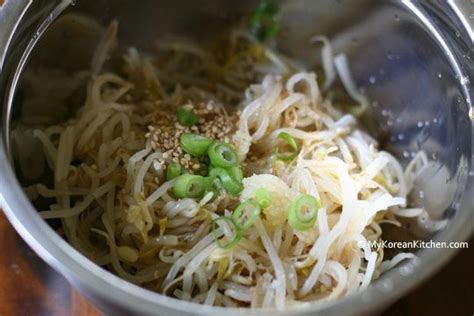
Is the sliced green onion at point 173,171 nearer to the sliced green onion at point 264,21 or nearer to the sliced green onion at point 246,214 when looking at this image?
the sliced green onion at point 246,214

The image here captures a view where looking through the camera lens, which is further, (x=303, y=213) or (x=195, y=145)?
(x=195, y=145)

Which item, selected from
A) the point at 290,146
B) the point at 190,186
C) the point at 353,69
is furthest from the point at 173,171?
the point at 353,69

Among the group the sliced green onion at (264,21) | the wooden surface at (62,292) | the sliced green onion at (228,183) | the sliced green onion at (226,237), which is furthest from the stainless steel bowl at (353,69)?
the sliced green onion at (228,183)

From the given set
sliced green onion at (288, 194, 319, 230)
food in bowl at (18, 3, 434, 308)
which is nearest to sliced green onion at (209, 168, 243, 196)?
food in bowl at (18, 3, 434, 308)

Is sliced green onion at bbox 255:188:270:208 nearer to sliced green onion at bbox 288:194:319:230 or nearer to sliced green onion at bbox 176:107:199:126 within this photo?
sliced green onion at bbox 288:194:319:230

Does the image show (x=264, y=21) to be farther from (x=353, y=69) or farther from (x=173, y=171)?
(x=173, y=171)

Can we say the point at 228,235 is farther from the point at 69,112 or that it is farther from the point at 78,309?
the point at 69,112
